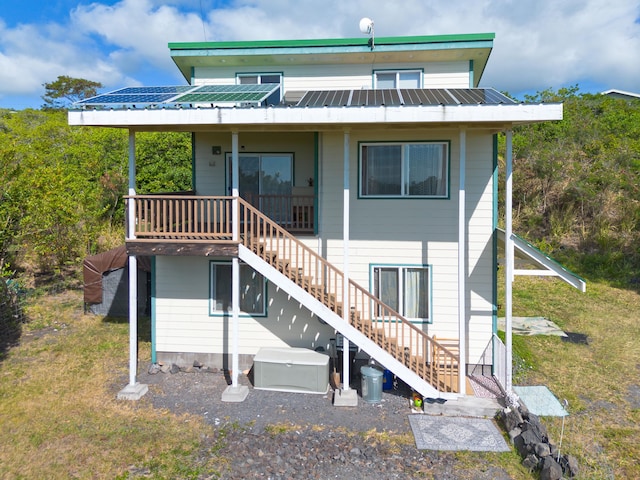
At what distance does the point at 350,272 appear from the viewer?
33.4 feet

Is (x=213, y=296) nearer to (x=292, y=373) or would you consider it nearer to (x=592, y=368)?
(x=292, y=373)

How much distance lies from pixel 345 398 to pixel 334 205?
13.3 ft

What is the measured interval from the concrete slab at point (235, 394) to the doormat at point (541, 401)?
544 cm

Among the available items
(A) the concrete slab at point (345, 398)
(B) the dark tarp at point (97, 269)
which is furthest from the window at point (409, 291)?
(B) the dark tarp at point (97, 269)

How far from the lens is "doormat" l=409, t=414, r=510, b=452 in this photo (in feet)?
24.0

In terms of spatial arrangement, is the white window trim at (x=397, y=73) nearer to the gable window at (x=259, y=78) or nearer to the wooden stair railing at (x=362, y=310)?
the gable window at (x=259, y=78)

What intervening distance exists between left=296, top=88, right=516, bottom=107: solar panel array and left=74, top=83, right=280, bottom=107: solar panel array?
3.44ft

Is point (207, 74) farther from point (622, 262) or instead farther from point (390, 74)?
point (622, 262)

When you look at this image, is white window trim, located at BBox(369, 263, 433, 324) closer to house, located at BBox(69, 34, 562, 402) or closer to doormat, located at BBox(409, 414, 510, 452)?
house, located at BBox(69, 34, 562, 402)

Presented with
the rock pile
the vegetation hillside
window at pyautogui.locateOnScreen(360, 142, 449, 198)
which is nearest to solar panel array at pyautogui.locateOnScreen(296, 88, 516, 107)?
window at pyautogui.locateOnScreen(360, 142, 449, 198)

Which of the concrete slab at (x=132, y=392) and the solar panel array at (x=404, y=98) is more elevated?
the solar panel array at (x=404, y=98)

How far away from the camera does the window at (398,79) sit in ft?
36.7

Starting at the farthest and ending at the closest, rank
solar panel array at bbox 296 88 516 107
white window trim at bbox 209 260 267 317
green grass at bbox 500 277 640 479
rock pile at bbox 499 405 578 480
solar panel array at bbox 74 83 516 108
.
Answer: white window trim at bbox 209 260 267 317, solar panel array at bbox 74 83 516 108, solar panel array at bbox 296 88 516 107, green grass at bbox 500 277 640 479, rock pile at bbox 499 405 578 480

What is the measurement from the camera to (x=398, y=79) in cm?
1126
